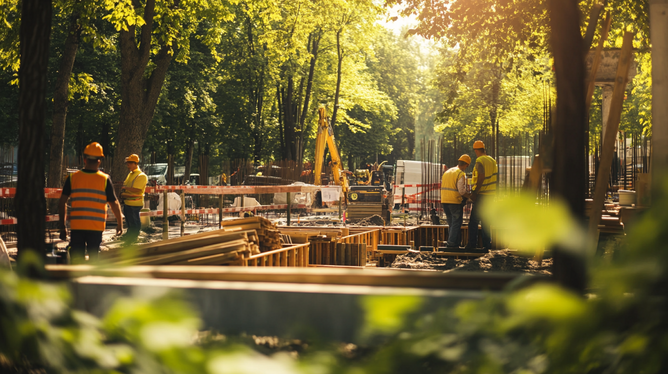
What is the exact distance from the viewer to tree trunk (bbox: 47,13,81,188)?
19484 mm

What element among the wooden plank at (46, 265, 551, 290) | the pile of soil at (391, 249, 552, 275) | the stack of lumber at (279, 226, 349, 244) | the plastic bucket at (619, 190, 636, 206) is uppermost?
the plastic bucket at (619, 190, 636, 206)

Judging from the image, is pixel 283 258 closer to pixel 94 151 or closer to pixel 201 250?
pixel 201 250

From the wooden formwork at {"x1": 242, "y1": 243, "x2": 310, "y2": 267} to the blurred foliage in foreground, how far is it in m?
5.59

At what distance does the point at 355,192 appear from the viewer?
26.2m

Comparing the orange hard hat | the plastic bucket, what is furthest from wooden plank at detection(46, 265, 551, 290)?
the plastic bucket

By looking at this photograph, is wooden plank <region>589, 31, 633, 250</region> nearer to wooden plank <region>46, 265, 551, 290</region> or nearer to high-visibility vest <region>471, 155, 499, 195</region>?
wooden plank <region>46, 265, 551, 290</region>

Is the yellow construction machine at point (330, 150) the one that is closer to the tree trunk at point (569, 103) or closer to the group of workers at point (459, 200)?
the group of workers at point (459, 200)

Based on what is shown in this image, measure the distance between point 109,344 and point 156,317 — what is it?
21cm

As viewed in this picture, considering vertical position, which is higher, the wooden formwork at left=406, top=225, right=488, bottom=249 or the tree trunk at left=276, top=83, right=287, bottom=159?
the tree trunk at left=276, top=83, right=287, bottom=159

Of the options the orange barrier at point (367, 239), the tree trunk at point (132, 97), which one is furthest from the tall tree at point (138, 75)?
the orange barrier at point (367, 239)

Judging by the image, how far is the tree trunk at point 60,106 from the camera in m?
19.5

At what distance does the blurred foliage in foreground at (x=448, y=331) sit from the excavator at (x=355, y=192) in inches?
887

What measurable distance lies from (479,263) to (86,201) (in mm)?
6726

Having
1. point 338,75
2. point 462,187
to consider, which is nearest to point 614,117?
point 462,187
